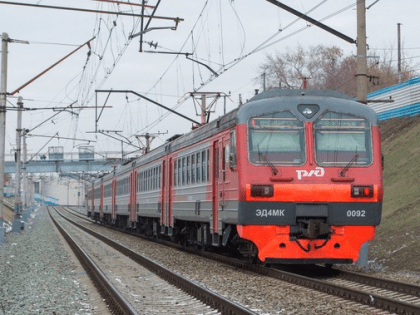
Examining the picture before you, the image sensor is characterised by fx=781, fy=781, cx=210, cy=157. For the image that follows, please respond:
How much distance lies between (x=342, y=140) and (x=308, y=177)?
3.18 ft

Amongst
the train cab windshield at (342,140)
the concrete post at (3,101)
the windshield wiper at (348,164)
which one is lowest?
the windshield wiper at (348,164)

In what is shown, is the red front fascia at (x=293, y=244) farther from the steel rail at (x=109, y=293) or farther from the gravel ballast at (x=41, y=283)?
the gravel ballast at (x=41, y=283)

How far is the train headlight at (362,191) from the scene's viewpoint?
13.6m

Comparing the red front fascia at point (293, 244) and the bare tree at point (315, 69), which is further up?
the bare tree at point (315, 69)

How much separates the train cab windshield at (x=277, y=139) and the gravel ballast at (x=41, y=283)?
383 centimetres

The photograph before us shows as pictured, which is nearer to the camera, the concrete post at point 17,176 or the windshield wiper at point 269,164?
the windshield wiper at point 269,164

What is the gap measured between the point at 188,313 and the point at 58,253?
489 inches

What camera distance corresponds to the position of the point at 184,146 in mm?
20141

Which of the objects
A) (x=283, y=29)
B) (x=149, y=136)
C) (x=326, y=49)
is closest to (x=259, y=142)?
(x=283, y=29)

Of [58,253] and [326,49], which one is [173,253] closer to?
[58,253]

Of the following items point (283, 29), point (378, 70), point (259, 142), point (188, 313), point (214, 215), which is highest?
point (378, 70)

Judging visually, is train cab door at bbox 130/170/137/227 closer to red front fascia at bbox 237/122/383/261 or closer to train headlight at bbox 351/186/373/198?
red front fascia at bbox 237/122/383/261

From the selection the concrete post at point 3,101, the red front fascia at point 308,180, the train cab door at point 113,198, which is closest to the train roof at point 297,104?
the red front fascia at point 308,180

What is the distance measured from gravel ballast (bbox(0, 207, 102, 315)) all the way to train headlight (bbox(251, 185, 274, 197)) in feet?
10.8
